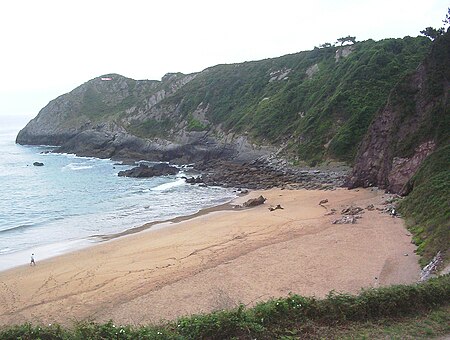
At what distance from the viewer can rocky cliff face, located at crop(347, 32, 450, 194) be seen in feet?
94.2

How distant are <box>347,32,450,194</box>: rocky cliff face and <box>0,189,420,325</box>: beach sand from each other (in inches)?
200

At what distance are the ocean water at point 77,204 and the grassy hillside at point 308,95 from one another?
1317 centimetres

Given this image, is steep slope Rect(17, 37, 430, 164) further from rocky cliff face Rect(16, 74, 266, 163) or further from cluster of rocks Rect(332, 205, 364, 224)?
cluster of rocks Rect(332, 205, 364, 224)

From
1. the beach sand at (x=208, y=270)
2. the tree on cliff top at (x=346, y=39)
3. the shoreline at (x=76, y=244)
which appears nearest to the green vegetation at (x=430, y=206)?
the beach sand at (x=208, y=270)

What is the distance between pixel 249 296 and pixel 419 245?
8188 millimetres

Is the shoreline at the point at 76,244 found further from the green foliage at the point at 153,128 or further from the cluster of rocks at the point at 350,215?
the green foliage at the point at 153,128

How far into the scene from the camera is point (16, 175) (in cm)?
5575

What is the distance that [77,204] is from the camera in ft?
124

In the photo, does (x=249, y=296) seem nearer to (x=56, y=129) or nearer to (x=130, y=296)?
(x=130, y=296)

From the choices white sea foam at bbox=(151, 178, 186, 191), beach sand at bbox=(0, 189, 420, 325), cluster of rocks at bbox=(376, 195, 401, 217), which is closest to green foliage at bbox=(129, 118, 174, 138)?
white sea foam at bbox=(151, 178, 186, 191)

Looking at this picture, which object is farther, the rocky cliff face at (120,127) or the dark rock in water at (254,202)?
the rocky cliff face at (120,127)

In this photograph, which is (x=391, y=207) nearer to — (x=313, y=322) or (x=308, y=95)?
(x=313, y=322)

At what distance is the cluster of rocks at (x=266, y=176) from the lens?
38.8 m

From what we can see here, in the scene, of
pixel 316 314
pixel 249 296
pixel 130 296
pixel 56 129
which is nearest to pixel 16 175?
pixel 56 129
